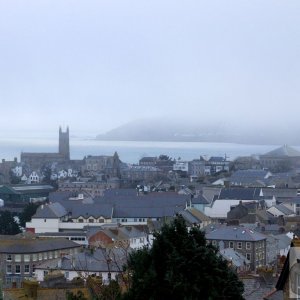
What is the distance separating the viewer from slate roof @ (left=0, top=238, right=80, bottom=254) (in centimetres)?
3481

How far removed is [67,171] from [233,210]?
2749 inches

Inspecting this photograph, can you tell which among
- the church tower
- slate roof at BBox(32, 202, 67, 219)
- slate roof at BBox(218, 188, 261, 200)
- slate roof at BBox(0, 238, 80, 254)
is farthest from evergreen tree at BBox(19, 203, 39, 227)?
the church tower

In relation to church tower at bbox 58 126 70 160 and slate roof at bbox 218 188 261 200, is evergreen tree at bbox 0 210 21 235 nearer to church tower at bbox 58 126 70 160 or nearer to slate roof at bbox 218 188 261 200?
→ slate roof at bbox 218 188 261 200

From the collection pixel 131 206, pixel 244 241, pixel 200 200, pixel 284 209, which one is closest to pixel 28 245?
pixel 244 241

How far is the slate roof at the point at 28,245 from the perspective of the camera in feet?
114

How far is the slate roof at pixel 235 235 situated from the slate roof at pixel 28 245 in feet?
19.5

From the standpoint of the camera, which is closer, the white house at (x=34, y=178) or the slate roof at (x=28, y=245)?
the slate roof at (x=28, y=245)

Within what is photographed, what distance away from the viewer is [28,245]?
35000 mm

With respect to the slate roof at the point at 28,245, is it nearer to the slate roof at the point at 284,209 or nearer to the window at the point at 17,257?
the window at the point at 17,257

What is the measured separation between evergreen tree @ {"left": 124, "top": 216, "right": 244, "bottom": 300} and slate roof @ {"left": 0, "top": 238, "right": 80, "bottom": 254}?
23354 mm

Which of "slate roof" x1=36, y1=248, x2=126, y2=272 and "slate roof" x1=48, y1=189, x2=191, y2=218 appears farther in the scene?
"slate roof" x1=48, y1=189, x2=191, y2=218

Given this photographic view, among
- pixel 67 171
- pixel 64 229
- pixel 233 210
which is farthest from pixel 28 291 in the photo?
pixel 67 171

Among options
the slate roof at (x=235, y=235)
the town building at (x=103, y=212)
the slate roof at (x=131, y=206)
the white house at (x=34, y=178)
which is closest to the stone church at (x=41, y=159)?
the white house at (x=34, y=178)

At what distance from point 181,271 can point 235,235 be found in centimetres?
2578
